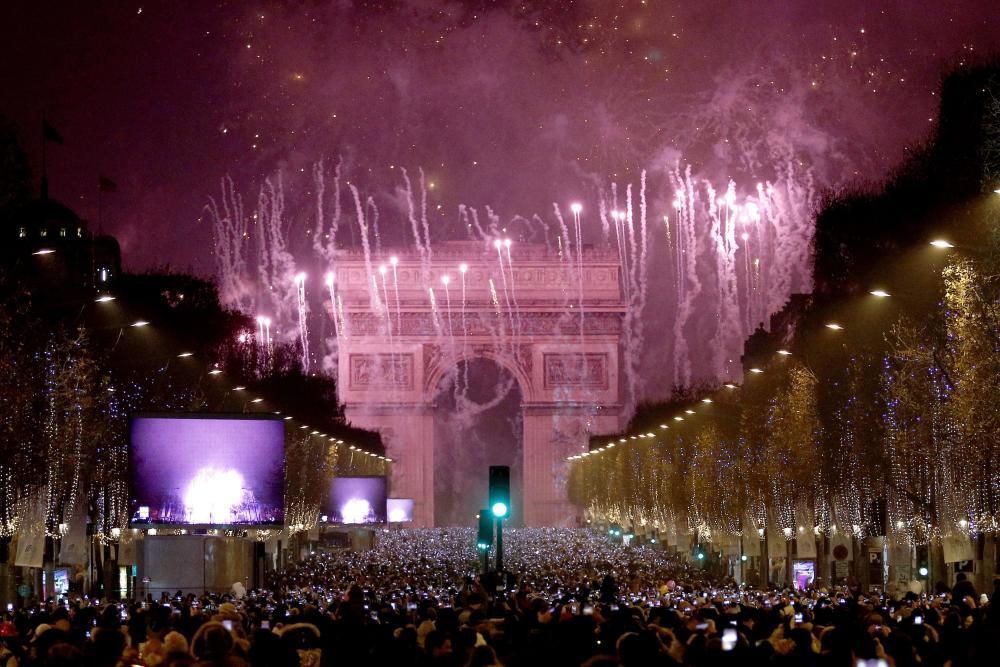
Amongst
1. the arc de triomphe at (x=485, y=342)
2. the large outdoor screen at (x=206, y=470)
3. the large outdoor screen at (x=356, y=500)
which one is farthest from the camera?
the arc de triomphe at (x=485, y=342)

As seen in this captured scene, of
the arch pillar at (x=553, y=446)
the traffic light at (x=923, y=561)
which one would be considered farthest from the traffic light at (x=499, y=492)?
the arch pillar at (x=553, y=446)

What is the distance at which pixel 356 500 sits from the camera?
75625 mm

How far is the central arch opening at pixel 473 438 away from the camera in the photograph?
415 ft

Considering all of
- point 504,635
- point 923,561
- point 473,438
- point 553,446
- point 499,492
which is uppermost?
point 473,438

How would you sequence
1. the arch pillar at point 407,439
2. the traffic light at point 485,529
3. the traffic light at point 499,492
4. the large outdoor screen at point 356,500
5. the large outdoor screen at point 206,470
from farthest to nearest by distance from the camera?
the arch pillar at point 407,439, the large outdoor screen at point 356,500, the large outdoor screen at point 206,470, the traffic light at point 485,529, the traffic light at point 499,492

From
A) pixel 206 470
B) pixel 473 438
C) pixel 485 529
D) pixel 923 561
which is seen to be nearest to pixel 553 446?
pixel 473 438

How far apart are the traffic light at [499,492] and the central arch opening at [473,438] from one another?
94.2 metres

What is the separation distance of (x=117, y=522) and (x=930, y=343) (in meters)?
21.5

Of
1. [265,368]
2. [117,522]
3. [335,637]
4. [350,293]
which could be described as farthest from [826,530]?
[350,293]

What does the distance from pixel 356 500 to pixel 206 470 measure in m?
40.2

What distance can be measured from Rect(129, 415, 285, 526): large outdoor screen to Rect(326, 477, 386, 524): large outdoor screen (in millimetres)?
37727

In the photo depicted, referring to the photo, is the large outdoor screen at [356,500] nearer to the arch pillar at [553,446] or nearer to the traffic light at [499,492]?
the arch pillar at [553,446]

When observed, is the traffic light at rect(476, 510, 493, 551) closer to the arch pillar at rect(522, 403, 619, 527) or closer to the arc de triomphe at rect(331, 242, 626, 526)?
the arc de triomphe at rect(331, 242, 626, 526)

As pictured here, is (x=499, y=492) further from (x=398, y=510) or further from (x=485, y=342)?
(x=485, y=342)
